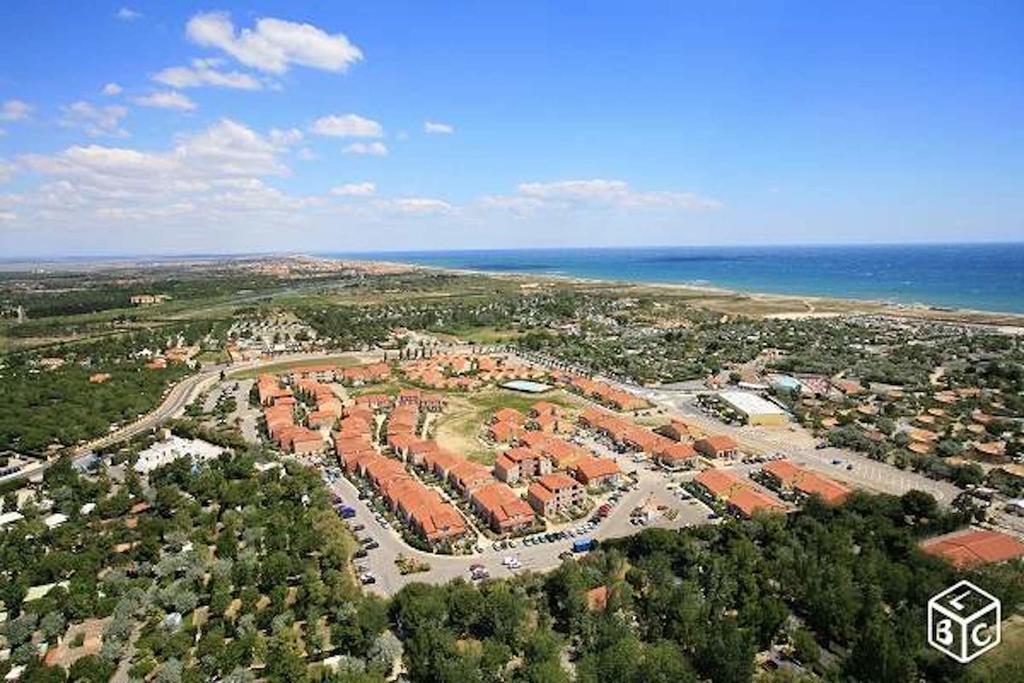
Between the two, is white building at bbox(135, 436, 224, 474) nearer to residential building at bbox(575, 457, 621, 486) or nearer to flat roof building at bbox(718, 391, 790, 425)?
residential building at bbox(575, 457, 621, 486)

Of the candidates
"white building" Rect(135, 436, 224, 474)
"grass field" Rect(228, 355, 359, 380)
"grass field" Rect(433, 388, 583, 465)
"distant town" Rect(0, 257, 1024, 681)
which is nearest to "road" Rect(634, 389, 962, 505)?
"distant town" Rect(0, 257, 1024, 681)

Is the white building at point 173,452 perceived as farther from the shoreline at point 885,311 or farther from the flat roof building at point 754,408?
the shoreline at point 885,311

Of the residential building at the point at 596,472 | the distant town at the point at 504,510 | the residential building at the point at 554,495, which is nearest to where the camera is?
the distant town at the point at 504,510

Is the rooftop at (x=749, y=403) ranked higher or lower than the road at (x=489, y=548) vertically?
higher

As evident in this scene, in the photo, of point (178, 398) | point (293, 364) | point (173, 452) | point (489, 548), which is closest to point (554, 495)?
point (489, 548)

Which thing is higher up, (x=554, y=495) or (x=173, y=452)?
(x=554, y=495)

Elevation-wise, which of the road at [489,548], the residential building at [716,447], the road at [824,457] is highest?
the residential building at [716,447]

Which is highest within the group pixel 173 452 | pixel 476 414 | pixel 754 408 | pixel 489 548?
pixel 754 408

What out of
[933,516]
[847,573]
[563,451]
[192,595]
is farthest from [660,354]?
[192,595]

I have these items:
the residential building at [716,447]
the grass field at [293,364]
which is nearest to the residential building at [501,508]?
the residential building at [716,447]

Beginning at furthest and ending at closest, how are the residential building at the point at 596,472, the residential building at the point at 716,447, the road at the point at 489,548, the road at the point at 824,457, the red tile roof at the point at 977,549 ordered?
the residential building at the point at 716,447 < the residential building at the point at 596,472 < the road at the point at 824,457 < the road at the point at 489,548 < the red tile roof at the point at 977,549

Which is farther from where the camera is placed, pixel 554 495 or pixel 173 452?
pixel 173 452

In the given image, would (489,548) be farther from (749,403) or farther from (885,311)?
(885,311)
